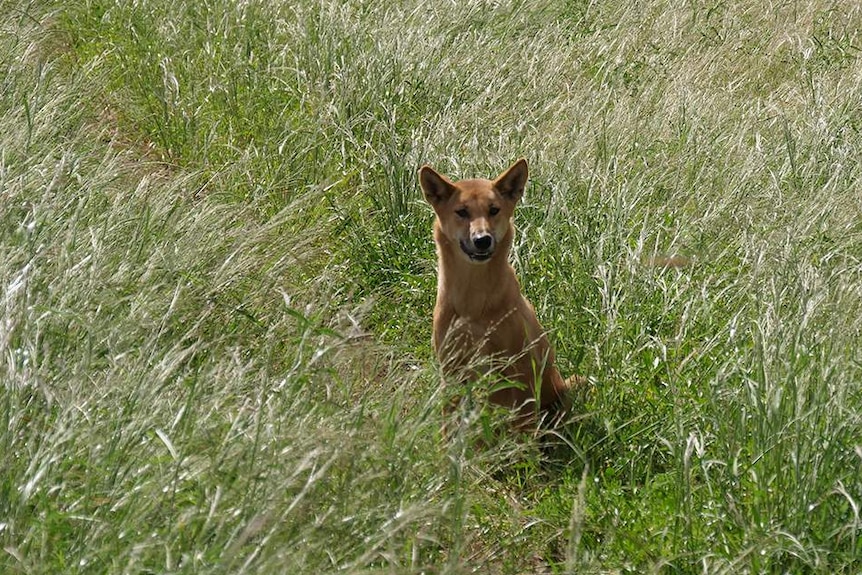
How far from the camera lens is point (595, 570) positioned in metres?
3.87

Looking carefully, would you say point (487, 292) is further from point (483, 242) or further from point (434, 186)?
point (434, 186)

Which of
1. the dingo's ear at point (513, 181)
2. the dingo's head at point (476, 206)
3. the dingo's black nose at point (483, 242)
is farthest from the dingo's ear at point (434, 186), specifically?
the dingo's black nose at point (483, 242)

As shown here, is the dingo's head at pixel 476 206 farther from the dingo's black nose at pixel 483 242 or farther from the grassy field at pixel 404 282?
the grassy field at pixel 404 282

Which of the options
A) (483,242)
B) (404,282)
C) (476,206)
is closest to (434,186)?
(476,206)

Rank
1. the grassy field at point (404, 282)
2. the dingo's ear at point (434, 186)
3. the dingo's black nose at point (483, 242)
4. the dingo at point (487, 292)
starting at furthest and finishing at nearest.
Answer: the dingo's ear at point (434, 186)
the dingo's black nose at point (483, 242)
the dingo at point (487, 292)
the grassy field at point (404, 282)

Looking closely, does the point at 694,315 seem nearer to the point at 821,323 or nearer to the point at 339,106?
the point at 821,323

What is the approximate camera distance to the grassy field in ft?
11.5

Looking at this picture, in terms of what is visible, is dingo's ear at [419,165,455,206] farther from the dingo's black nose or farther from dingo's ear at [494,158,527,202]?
the dingo's black nose

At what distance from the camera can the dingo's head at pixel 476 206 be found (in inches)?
217

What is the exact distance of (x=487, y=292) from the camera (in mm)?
5406

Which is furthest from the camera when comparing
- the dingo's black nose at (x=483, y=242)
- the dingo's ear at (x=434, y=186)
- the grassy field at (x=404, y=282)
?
the dingo's ear at (x=434, y=186)

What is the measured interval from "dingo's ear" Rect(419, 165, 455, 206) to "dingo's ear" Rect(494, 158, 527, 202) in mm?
213

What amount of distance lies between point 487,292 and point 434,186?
640mm

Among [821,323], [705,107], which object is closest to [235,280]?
[821,323]
